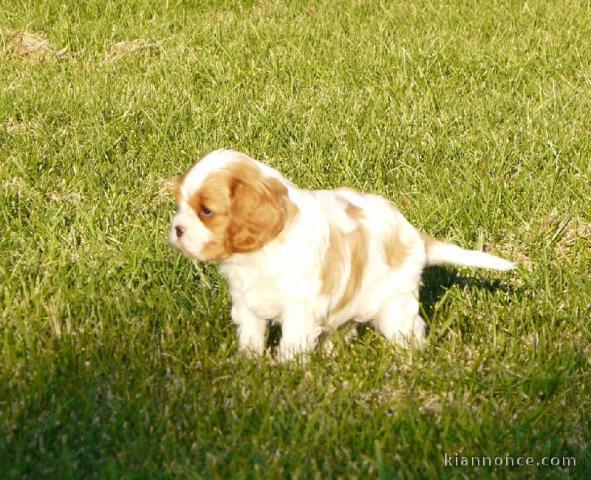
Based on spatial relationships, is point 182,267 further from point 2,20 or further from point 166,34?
point 2,20

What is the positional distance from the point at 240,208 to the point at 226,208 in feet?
0.19

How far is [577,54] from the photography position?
27.9 feet

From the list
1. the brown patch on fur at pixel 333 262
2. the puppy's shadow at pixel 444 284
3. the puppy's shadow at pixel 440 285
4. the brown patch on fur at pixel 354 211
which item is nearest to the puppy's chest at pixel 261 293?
the brown patch on fur at pixel 333 262

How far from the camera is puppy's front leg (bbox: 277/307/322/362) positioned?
4141 millimetres

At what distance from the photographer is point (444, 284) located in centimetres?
511

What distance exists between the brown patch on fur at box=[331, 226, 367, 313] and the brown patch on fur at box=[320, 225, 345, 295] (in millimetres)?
54

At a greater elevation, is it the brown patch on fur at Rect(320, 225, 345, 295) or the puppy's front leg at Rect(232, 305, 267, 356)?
the brown patch on fur at Rect(320, 225, 345, 295)

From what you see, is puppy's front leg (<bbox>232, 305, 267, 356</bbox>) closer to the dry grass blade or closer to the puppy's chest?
the puppy's chest

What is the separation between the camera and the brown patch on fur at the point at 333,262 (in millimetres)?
4121

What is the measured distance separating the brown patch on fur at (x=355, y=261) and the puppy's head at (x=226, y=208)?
1.05 feet

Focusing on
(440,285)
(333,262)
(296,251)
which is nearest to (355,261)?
(333,262)

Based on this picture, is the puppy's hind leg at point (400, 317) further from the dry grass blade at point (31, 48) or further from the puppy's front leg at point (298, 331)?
the dry grass blade at point (31, 48)

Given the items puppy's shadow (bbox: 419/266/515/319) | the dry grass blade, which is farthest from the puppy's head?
the dry grass blade

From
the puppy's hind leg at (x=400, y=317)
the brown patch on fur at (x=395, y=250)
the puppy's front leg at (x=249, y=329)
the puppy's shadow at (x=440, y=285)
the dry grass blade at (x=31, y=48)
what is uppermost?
the dry grass blade at (x=31, y=48)
